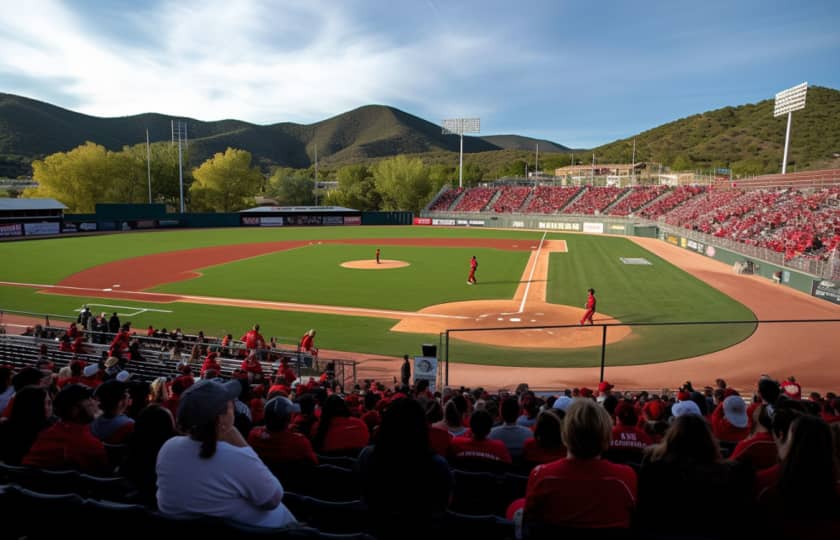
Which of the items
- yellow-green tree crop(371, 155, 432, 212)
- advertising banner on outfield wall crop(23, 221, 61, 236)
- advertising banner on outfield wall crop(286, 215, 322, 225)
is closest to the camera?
advertising banner on outfield wall crop(23, 221, 61, 236)

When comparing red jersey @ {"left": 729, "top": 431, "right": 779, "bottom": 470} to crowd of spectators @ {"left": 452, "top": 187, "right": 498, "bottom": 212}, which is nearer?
red jersey @ {"left": 729, "top": 431, "right": 779, "bottom": 470}

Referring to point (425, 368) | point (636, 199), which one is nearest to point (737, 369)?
point (425, 368)

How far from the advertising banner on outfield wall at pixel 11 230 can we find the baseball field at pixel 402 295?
12.6 metres

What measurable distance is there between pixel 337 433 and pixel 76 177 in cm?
9596

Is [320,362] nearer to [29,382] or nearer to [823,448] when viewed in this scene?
[29,382]

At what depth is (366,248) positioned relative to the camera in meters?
48.4

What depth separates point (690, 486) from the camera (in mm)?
3086

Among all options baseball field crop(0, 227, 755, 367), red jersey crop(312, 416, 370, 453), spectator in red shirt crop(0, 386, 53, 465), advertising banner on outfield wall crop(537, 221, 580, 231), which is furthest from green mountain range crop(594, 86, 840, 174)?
spectator in red shirt crop(0, 386, 53, 465)

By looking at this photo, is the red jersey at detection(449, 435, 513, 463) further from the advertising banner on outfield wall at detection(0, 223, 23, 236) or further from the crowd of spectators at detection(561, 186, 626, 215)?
the crowd of spectators at detection(561, 186, 626, 215)

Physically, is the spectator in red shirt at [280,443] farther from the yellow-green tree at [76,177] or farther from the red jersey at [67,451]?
the yellow-green tree at [76,177]

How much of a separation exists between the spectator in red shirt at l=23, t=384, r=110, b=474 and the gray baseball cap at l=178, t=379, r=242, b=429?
1710mm

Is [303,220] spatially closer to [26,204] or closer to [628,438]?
[26,204]

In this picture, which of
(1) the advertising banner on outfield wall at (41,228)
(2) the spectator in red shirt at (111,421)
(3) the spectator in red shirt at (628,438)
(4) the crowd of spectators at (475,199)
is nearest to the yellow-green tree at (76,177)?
(1) the advertising banner on outfield wall at (41,228)

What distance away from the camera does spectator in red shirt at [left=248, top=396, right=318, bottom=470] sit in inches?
169
